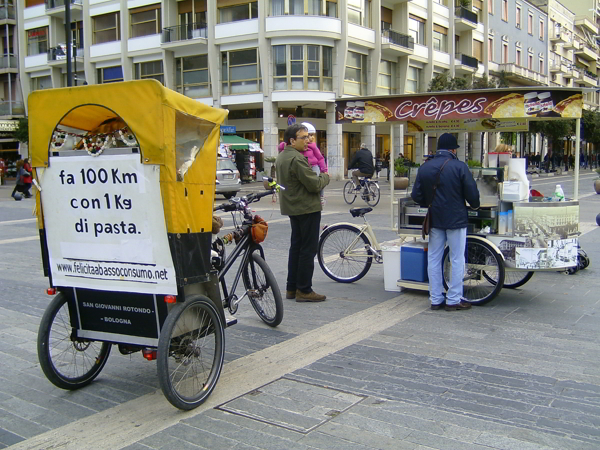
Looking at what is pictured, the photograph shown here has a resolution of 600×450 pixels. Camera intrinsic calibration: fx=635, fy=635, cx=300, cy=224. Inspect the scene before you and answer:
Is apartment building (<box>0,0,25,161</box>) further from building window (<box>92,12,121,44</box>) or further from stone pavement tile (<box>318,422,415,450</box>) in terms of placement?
stone pavement tile (<box>318,422,415,450</box>)

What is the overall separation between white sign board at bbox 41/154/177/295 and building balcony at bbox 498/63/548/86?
50.2 meters

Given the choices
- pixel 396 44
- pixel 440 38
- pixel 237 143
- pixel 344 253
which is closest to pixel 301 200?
pixel 344 253

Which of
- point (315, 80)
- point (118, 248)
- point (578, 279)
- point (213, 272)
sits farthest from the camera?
point (315, 80)

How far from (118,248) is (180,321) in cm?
61

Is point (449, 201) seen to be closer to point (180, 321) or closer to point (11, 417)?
point (180, 321)

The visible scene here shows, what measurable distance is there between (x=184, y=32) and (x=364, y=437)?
36.3 metres

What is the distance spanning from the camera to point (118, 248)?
13.2 feet

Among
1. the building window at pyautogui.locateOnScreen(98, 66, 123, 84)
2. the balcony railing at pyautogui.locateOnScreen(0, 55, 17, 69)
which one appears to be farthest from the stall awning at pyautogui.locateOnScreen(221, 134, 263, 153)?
the balcony railing at pyautogui.locateOnScreen(0, 55, 17, 69)

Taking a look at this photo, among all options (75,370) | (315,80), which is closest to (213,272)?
(75,370)

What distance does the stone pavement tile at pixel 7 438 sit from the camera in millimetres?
3557

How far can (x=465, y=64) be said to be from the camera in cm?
4725

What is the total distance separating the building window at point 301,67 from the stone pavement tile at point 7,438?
32224 mm

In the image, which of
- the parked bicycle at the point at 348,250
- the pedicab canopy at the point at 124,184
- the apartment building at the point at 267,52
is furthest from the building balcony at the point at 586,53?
the pedicab canopy at the point at 124,184

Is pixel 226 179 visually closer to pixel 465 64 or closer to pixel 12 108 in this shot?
pixel 465 64
